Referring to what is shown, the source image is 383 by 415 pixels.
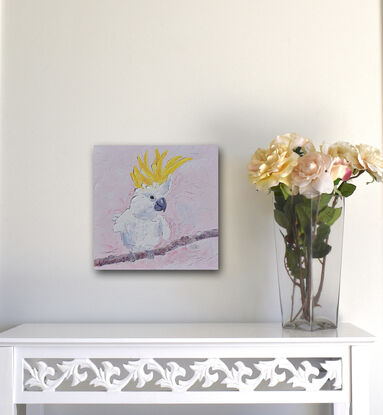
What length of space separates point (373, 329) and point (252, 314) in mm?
411

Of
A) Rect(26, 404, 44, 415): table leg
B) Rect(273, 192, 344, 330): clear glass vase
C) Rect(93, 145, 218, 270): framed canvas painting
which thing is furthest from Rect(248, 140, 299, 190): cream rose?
Rect(26, 404, 44, 415): table leg

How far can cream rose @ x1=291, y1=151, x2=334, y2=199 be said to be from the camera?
5.62 feet

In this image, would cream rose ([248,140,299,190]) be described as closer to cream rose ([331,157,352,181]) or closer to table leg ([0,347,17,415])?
cream rose ([331,157,352,181])

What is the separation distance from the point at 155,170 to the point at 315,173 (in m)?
0.58

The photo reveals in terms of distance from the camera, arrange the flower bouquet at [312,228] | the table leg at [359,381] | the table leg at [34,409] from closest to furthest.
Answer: the table leg at [359,381]
the flower bouquet at [312,228]
the table leg at [34,409]

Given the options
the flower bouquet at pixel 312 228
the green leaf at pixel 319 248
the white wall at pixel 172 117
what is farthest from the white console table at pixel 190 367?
the white wall at pixel 172 117

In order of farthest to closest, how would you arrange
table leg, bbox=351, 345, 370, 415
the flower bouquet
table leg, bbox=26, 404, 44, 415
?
table leg, bbox=26, 404, 44, 415, the flower bouquet, table leg, bbox=351, 345, 370, 415

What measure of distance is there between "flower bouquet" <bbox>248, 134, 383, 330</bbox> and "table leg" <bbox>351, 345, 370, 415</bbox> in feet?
0.48

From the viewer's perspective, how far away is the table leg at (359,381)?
1.67m

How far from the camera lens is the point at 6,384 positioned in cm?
169

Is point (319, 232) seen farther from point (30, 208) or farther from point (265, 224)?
point (30, 208)

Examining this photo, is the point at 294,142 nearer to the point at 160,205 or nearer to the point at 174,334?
the point at 160,205

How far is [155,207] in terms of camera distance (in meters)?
2.04

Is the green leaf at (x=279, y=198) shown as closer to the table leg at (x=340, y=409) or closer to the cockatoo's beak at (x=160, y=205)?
the cockatoo's beak at (x=160, y=205)
